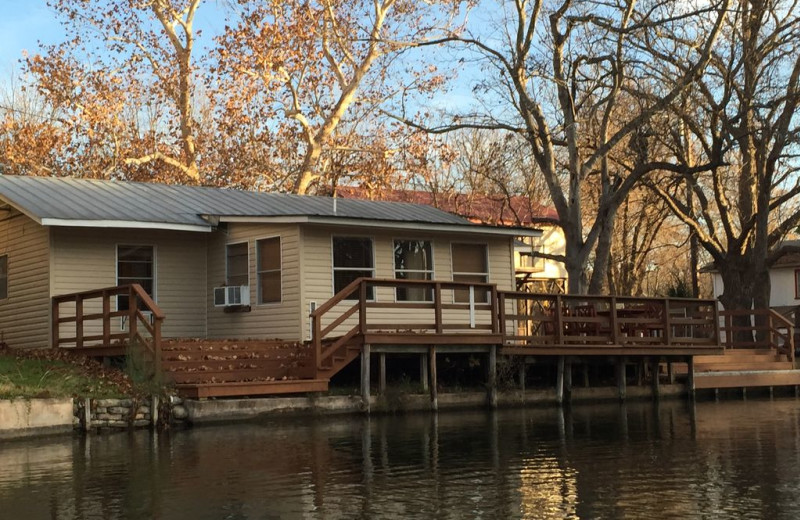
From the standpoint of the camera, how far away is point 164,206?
24.2 m

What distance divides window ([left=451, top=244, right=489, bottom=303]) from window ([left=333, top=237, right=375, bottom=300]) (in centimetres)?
236

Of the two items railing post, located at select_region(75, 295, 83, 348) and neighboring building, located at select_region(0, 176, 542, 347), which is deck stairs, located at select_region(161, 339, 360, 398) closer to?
railing post, located at select_region(75, 295, 83, 348)

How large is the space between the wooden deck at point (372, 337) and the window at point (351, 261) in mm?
438

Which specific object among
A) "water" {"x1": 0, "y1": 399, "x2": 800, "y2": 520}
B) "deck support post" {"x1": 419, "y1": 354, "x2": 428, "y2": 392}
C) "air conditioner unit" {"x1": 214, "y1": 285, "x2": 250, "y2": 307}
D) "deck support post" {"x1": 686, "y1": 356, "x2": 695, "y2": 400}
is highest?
"air conditioner unit" {"x1": 214, "y1": 285, "x2": 250, "y2": 307}

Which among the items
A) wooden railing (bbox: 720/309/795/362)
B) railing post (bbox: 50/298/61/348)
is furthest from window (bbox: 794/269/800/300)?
railing post (bbox: 50/298/61/348)

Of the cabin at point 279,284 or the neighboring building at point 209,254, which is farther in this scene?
the neighboring building at point 209,254

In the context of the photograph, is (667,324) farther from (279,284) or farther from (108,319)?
(108,319)

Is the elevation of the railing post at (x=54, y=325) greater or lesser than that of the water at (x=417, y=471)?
greater

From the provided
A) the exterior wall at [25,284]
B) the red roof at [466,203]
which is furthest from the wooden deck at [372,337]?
the red roof at [466,203]

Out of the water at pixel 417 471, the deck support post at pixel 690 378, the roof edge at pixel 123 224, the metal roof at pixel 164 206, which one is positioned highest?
the metal roof at pixel 164 206

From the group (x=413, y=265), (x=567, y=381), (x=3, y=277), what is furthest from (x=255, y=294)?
(x=567, y=381)

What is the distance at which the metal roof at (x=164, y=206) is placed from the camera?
21773 millimetres

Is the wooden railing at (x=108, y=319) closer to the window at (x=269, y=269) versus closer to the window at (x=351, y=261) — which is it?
the window at (x=269, y=269)

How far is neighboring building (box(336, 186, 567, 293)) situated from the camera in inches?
1668
